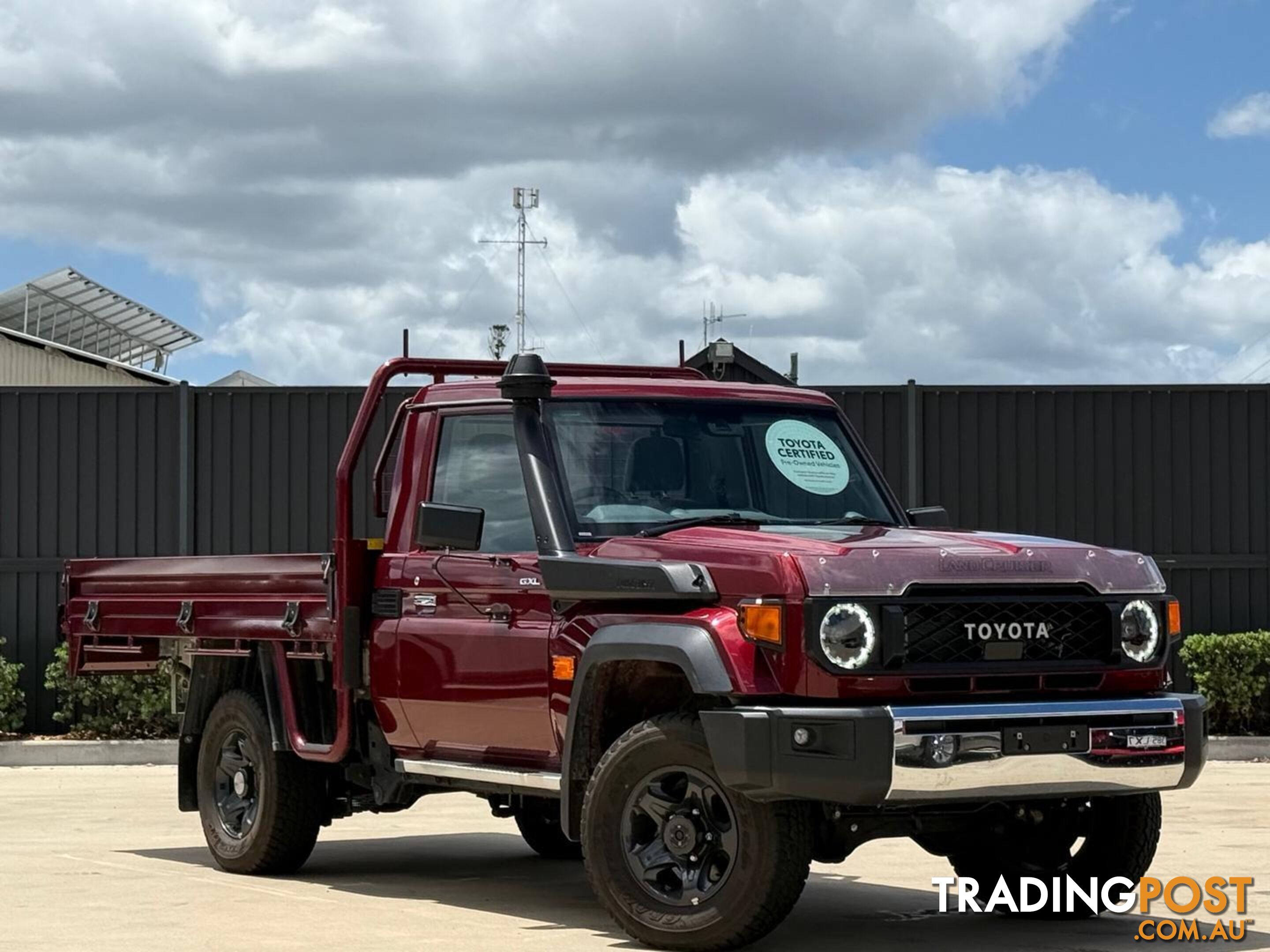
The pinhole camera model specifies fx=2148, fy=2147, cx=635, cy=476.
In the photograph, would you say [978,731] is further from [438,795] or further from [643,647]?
[438,795]

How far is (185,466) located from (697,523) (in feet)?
35.9

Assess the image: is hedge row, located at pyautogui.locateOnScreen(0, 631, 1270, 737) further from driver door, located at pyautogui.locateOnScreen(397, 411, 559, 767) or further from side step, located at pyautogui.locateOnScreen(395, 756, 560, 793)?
driver door, located at pyautogui.locateOnScreen(397, 411, 559, 767)

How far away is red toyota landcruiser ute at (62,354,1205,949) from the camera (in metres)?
7.59

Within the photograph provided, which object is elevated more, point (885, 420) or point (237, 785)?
point (885, 420)

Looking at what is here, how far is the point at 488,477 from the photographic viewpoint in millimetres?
9164

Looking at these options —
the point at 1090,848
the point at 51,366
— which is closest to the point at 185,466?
the point at 1090,848

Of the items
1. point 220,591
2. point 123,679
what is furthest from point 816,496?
point 123,679

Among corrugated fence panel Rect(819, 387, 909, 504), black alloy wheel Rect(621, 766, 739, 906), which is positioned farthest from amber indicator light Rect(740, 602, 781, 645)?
corrugated fence panel Rect(819, 387, 909, 504)

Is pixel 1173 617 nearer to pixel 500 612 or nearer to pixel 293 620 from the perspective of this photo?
pixel 500 612

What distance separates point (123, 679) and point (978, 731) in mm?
11641

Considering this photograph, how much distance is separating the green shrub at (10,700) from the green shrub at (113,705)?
10.4 inches

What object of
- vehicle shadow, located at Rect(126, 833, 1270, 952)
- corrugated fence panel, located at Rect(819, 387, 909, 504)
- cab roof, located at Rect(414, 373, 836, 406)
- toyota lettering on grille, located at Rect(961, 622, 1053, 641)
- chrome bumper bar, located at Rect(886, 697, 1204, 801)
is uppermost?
corrugated fence panel, located at Rect(819, 387, 909, 504)

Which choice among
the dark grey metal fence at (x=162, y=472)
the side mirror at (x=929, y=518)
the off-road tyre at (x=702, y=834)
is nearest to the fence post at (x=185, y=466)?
the dark grey metal fence at (x=162, y=472)

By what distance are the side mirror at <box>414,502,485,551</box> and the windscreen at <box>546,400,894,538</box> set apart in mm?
399
